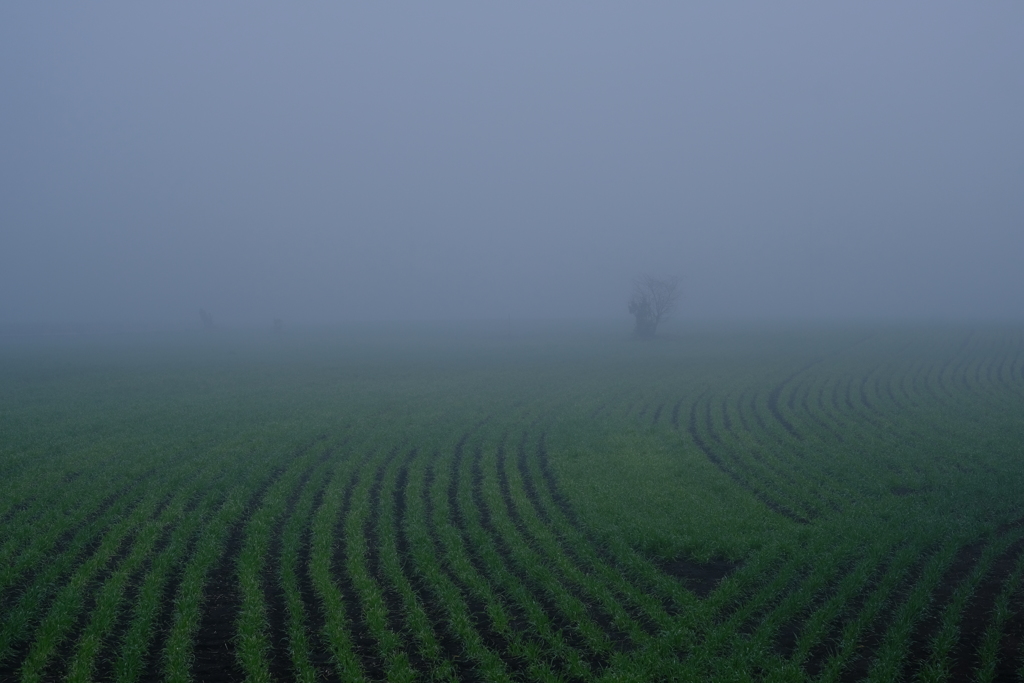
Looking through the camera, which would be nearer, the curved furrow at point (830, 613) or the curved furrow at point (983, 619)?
the curved furrow at point (983, 619)

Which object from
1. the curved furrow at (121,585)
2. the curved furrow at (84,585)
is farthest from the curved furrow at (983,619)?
the curved furrow at (84,585)

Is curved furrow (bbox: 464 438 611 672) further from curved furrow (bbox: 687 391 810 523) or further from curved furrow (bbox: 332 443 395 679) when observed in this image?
curved furrow (bbox: 687 391 810 523)

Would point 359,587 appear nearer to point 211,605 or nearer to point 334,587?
point 334,587

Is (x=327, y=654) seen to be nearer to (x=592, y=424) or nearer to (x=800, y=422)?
(x=592, y=424)

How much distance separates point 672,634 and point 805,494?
8.52m

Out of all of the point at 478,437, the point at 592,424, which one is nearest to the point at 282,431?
the point at 478,437

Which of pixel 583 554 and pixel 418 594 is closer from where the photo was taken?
pixel 418 594

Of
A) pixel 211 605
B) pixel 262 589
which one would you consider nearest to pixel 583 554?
pixel 262 589

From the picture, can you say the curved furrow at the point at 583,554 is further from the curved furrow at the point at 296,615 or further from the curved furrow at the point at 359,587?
the curved furrow at the point at 296,615

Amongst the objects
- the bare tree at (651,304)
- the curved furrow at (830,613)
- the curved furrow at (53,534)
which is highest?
the bare tree at (651,304)

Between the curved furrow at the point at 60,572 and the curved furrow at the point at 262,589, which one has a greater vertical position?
the curved furrow at the point at 60,572

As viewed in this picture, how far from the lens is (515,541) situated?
41.1 feet

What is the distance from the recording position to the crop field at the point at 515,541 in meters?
8.54

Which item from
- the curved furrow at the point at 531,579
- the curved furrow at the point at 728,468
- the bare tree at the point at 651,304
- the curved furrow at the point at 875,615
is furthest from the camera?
the bare tree at the point at 651,304
